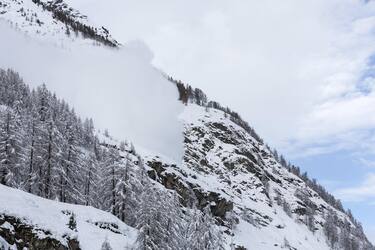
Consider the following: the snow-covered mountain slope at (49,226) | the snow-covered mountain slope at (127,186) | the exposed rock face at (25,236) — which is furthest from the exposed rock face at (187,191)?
the exposed rock face at (25,236)

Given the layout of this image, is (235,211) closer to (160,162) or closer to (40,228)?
(160,162)

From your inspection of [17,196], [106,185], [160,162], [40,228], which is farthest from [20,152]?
[160,162]

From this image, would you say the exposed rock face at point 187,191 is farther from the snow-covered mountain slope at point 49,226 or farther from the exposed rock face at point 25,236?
the exposed rock face at point 25,236

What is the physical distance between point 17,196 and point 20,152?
1991 centimetres

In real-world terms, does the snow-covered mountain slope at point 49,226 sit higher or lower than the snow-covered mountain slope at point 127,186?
lower

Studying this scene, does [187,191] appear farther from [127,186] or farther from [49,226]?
[49,226]

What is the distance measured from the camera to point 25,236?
27328mm

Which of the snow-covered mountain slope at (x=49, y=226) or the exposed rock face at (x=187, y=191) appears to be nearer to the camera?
the snow-covered mountain slope at (x=49, y=226)

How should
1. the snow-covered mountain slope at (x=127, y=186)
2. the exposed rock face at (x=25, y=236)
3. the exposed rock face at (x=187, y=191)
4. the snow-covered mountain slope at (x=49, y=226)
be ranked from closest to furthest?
the exposed rock face at (x=25, y=236), the snow-covered mountain slope at (x=49, y=226), the snow-covered mountain slope at (x=127, y=186), the exposed rock face at (x=187, y=191)

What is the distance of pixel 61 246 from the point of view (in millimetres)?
28906

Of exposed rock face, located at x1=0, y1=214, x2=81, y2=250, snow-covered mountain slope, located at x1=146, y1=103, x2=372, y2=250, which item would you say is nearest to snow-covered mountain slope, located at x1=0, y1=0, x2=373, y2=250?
exposed rock face, located at x1=0, y1=214, x2=81, y2=250

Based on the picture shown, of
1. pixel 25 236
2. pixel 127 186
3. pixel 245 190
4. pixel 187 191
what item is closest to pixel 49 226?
pixel 25 236

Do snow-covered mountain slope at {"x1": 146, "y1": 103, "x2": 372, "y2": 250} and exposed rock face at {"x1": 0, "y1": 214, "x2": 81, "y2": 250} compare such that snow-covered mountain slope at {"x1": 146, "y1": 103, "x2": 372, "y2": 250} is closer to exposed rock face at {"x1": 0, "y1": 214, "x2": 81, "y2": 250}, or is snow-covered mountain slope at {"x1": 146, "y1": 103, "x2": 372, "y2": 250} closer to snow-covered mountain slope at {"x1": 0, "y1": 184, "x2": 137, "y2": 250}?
snow-covered mountain slope at {"x1": 0, "y1": 184, "x2": 137, "y2": 250}

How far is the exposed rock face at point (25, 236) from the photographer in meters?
26.3
